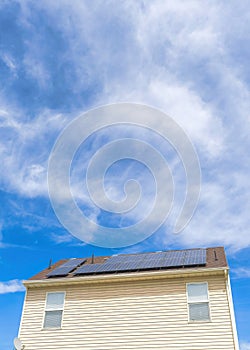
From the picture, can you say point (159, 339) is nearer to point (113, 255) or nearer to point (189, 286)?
point (189, 286)

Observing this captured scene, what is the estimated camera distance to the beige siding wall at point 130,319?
1226 centimetres

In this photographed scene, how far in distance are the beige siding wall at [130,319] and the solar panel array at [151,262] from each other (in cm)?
66

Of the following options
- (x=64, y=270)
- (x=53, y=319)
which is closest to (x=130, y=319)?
(x=53, y=319)

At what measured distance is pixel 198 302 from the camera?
42.2ft

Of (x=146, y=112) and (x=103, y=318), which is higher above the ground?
(x=146, y=112)

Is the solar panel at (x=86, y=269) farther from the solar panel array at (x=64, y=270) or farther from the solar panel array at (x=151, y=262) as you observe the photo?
the solar panel array at (x=64, y=270)

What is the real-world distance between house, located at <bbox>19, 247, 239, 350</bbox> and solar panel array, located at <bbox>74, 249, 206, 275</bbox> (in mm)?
50

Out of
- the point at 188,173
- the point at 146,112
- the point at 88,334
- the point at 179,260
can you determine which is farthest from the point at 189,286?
the point at 146,112

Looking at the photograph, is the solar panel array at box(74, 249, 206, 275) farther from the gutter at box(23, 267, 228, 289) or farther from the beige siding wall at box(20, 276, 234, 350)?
the beige siding wall at box(20, 276, 234, 350)

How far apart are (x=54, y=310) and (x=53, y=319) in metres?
0.38

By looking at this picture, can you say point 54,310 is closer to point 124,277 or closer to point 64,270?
point 64,270

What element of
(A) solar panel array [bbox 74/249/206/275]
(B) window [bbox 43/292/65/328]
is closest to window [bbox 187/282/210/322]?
(A) solar panel array [bbox 74/249/206/275]

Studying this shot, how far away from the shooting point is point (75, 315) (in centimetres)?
1391

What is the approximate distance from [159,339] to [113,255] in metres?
6.88
